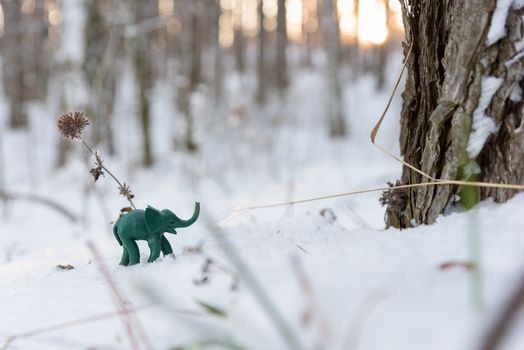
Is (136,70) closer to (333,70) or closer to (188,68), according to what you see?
(188,68)

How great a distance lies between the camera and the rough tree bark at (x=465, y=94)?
105cm

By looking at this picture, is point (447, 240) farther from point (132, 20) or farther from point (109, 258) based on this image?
point (132, 20)

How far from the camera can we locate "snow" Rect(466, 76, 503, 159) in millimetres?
1060

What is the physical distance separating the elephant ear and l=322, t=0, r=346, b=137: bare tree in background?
27.1 feet

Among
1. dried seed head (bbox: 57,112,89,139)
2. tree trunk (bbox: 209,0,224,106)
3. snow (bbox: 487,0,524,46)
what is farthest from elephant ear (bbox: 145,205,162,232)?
Result: tree trunk (bbox: 209,0,224,106)

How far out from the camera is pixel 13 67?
34.3 feet

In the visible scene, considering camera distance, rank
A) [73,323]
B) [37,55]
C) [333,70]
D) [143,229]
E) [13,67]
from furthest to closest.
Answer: [37,55], [13,67], [333,70], [143,229], [73,323]

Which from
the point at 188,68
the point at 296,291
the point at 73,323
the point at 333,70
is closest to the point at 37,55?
the point at 188,68

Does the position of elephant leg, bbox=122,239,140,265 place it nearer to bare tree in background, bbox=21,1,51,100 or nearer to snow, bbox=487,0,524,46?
snow, bbox=487,0,524,46

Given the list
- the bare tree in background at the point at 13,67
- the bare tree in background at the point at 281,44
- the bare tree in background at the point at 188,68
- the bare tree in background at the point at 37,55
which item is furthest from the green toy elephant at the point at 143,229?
the bare tree in background at the point at 37,55

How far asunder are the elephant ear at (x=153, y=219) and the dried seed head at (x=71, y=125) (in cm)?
37

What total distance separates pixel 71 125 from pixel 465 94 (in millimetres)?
1106

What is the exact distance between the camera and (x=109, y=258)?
4.89ft

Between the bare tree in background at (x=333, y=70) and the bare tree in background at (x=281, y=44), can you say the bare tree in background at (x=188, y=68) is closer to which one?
the bare tree in background at (x=281, y=44)
